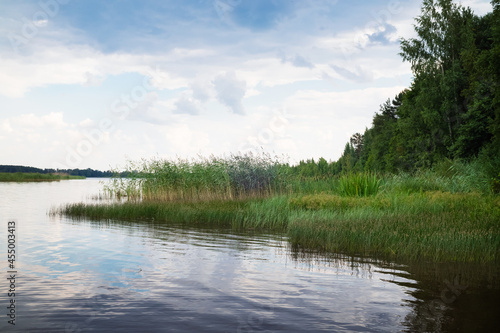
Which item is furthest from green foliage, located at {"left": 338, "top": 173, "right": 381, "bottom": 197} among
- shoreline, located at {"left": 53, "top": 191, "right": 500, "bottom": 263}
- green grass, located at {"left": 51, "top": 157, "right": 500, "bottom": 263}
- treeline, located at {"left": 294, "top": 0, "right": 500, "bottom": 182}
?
treeline, located at {"left": 294, "top": 0, "right": 500, "bottom": 182}

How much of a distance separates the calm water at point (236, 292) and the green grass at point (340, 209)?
99 cm

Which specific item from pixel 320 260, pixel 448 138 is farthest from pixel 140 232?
pixel 448 138

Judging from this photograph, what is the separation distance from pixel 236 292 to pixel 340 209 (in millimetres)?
9445

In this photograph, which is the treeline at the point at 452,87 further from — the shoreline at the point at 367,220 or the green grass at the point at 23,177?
the green grass at the point at 23,177

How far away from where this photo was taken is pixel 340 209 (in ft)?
53.3

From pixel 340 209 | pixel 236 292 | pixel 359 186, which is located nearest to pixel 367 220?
pixel 340 209

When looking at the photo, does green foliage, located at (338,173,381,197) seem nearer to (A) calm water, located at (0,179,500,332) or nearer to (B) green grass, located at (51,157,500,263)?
(B) green grass, located at (51,157,500,263)

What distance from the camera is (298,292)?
759 cm

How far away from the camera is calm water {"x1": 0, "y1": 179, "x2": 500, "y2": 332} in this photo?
613 cm

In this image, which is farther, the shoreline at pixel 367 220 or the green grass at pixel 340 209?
the green grass at pixel 340 209

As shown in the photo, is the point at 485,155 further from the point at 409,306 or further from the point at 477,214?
the point at 409,306

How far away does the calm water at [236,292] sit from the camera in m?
6.13


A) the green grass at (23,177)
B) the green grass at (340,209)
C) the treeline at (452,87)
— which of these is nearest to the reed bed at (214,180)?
the green grass at (340,209)

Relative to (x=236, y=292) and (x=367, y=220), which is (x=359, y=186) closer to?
(x=367, y=220)
